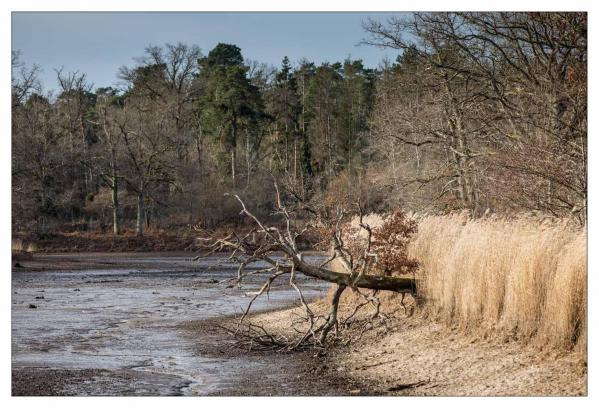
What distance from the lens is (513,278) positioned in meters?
13.2

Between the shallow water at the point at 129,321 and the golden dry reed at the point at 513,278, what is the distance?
3610 millimetres

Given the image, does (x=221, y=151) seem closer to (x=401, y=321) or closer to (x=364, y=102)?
(x=364, y=102)

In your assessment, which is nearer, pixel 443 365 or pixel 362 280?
pixel 443 365

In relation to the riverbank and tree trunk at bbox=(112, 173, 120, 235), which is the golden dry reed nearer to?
the riverbank

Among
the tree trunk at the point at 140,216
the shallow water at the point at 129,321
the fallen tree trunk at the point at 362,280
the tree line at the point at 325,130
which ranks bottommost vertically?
the shallow water at the point at 129,321

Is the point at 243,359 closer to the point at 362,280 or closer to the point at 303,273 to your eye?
the point at 303,273

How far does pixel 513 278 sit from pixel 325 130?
3885 cm

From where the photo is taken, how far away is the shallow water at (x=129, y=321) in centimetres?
1345

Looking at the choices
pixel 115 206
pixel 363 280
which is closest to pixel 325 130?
pixel 115 206

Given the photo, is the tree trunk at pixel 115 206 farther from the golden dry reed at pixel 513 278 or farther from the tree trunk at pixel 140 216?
the golden dry reed at pixel 513 278

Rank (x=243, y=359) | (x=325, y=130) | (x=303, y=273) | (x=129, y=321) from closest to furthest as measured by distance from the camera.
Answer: (x=243, y=359)
(x=303, y=273)
(x=129, y=321)
(x=325, y=130)

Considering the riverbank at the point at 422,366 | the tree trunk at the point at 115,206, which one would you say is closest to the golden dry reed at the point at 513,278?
the riverbank at the point at 422,366

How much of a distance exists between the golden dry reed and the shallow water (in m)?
3.61
